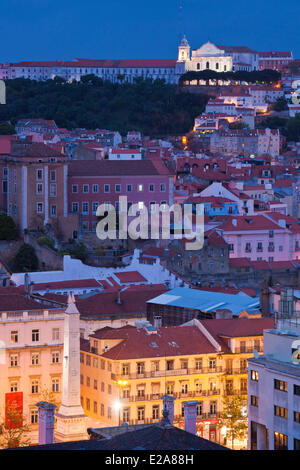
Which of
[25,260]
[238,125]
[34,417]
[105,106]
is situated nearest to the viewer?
[34,417]

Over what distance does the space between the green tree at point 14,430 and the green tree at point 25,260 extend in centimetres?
1536

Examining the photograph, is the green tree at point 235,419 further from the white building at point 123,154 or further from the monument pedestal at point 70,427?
the white building at point 123,154

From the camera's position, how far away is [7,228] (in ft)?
141

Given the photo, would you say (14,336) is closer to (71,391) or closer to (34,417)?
(34,417)

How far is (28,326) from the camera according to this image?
90.6 feet

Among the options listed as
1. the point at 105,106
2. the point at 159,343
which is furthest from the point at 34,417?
the point at 105,106

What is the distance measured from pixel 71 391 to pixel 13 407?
2056 mm

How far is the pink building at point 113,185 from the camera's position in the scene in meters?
46.3

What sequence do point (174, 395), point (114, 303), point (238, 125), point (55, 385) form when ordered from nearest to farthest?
point (174, 395), point (55, 385), point (114, 303), point (238, 125)

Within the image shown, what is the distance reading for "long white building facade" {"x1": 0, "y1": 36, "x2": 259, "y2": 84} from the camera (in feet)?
350

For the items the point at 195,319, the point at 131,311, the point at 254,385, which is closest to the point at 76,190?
the point at 131,311

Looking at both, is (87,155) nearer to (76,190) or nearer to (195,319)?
(76,190)

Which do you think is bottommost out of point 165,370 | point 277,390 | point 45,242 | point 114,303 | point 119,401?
point 119,401
